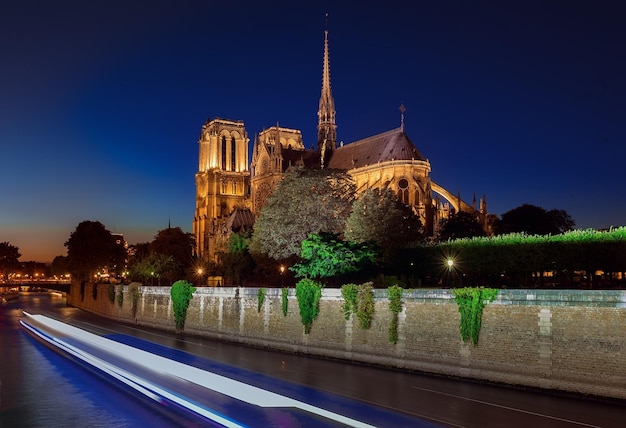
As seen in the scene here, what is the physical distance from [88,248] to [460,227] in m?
62.5

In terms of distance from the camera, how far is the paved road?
17766 millimetres

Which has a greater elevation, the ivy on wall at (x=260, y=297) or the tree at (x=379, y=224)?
the tree at (x=379, y=224)

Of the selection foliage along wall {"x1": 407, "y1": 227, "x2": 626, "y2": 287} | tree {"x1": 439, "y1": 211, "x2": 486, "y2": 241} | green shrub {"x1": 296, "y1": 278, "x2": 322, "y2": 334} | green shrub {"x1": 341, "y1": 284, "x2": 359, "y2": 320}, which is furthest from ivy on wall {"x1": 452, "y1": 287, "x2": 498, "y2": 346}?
tree {"x1": 439, "y1": 211, "x2": 486, "y2": 241}

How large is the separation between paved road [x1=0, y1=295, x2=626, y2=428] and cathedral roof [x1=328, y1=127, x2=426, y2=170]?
66326 mm

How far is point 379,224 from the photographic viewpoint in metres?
56.8

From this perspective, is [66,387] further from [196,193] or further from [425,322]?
[196,193]

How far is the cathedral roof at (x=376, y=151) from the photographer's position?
95812 mm

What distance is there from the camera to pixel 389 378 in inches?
1040

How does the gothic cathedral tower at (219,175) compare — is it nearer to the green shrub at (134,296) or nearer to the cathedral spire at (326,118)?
the cathedral spire at (326,118)

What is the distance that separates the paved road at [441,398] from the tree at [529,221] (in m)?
58.3

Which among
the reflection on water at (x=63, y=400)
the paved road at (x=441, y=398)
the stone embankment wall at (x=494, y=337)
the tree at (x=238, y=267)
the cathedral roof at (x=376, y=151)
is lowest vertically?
the paved road at (x=441, y=398)

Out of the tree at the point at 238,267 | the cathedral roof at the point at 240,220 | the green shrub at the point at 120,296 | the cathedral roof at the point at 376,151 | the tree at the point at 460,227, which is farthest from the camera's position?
the cathedral roof at the point at 240,220

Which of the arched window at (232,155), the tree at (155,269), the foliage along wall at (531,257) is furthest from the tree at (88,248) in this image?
the foliage along wall at (531,257)

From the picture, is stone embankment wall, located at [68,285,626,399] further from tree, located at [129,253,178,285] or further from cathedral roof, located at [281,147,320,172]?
cathedral roof, located at [281,147,320,172]
